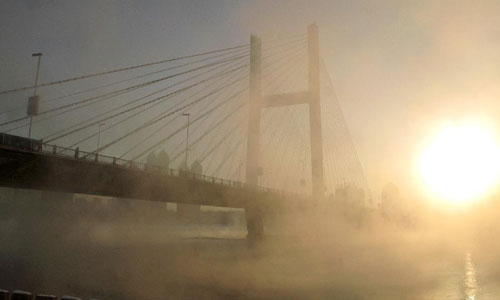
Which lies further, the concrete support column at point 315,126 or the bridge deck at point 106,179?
the concrete support column at point 315,126

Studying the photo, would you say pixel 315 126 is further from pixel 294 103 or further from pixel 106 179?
pixel 106 179

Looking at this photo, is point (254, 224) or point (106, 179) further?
point (254, 224)

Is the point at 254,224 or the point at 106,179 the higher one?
Result: the point at 106,179

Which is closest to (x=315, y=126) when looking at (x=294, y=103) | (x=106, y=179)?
(x=294, y=103)

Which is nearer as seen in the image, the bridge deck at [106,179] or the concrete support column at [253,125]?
the bridge deck at [106,179]

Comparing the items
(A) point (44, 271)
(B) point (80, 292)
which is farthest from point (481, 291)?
(A) point (44, 271)

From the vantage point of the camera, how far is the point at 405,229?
87.8 metres

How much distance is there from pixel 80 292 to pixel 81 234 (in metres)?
36.6

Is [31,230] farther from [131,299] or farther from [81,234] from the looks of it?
[131,299]

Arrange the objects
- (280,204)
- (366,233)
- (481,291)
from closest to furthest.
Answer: (481,291), (280,204), (366,233)

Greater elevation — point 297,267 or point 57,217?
point 57,217

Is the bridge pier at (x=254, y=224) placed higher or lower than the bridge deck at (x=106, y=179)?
lower

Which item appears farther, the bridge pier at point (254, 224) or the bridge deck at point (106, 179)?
the bridge pier at point (254, 224)

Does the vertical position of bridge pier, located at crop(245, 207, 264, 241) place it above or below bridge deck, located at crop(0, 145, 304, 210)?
below
